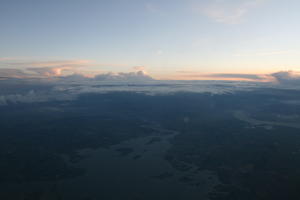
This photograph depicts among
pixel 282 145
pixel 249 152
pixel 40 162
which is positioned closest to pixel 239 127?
pixel 282 145

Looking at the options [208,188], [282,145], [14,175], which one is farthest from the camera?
[282,145]

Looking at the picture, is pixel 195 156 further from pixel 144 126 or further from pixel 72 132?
pixel 72 132

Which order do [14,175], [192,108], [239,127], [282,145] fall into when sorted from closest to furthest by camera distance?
1. [14,175]
2. [282,145]
3. [239,127]
4. [192,108]

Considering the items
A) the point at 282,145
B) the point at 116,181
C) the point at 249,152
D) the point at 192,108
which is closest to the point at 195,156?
the point at 249,152

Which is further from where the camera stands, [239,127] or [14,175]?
[239,127]

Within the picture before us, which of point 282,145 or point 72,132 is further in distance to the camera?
point 72,132

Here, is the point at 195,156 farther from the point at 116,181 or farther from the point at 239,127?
the point at 239,127

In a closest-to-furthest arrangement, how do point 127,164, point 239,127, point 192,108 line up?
point 127,164, point 239,127, point 192,108

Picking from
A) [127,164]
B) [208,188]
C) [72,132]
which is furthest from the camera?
[72,132]
